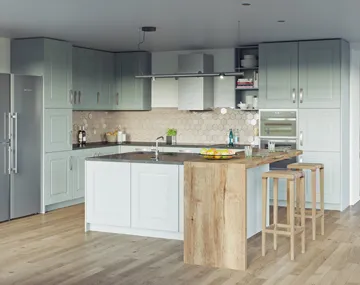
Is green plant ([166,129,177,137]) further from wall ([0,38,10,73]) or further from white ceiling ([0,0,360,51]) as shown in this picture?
wall ([0,38,10,73])

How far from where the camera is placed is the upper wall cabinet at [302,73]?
8.25 m

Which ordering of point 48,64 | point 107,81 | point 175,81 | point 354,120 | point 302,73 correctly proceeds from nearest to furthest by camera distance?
point 48,64, point 302,73, point 354,120, point 175,81, point 107,81

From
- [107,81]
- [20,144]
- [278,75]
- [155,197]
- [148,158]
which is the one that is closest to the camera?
[155,197]

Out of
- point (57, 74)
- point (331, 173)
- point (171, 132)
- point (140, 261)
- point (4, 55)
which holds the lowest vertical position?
point (140, 261)

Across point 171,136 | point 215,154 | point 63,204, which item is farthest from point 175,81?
point 215,154

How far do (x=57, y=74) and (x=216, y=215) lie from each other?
13.1 ft

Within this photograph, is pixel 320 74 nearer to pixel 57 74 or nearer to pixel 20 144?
pixel 57 74

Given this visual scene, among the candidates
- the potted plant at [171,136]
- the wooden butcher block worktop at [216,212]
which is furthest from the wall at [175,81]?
the wooden butcher block worktop at [216,212]

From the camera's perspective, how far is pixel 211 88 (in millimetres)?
9250

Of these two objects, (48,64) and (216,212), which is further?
(48,64)

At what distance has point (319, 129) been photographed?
8.37m

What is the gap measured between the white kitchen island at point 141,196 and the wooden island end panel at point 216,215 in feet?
2.71

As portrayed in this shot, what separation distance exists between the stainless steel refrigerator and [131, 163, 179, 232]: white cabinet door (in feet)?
6.49

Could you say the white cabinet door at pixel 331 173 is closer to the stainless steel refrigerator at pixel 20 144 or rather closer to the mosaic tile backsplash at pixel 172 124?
the mosaic tile backsplash at pixel 172 124
